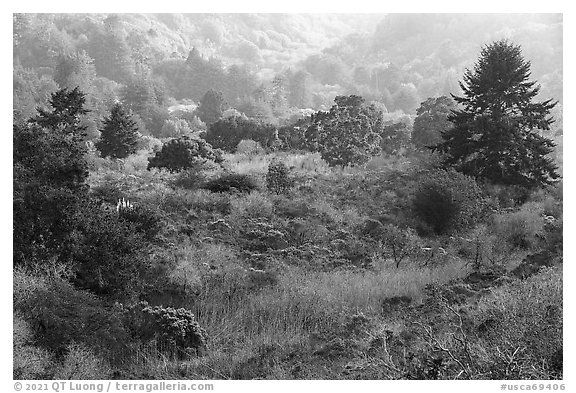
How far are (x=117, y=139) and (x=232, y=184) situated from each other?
7214 mm

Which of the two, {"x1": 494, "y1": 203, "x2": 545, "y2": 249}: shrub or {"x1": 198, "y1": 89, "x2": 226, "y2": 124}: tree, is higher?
{"x1": 198, "y1": 89, "x2": 226, "y2": 124}: tree

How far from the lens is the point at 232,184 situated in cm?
1544

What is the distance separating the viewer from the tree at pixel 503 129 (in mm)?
15867

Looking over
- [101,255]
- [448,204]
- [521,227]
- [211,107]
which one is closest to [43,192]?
[101,255]

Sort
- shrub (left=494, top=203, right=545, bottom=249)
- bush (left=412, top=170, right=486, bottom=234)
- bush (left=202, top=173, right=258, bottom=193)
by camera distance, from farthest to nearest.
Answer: bush (left=202, top=173, right=258, bottom=193) < bush (left=412, top=170, right=486, bottom=234) < shrub (left=494, top=203, right=545, bottom=249)

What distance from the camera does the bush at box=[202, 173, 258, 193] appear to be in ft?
49.9

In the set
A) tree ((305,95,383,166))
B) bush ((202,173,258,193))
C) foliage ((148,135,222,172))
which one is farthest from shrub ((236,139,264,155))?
bush ((202,173,258,193))

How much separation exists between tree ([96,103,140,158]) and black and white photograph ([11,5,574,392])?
67 mm

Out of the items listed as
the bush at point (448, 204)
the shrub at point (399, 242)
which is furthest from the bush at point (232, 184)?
the bush at point (448, 204)

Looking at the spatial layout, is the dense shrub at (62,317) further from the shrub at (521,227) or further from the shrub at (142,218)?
the shrub at (521,227)

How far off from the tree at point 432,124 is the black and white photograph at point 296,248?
126 mm

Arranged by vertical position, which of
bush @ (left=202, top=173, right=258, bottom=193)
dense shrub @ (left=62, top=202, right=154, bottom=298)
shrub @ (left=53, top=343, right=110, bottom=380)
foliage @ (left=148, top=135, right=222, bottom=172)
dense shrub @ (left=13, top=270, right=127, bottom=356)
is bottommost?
shrub @ (left=53, top=343, right=110, bottom=380)

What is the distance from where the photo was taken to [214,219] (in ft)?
42.5

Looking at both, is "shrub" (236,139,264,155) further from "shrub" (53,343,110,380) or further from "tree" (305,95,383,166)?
"shrub" (53,343,110,380)
